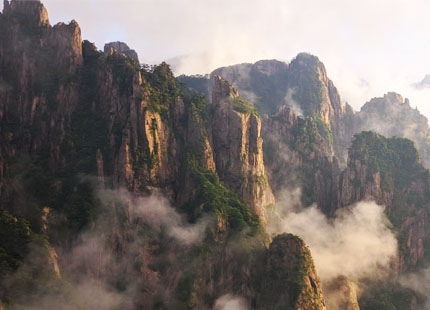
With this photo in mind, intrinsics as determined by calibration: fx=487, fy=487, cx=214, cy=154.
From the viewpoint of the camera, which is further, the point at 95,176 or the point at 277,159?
the point at 277,159

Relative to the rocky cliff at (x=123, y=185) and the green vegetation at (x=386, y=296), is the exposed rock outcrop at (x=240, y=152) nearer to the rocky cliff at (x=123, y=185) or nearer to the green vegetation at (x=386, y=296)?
the rocky cliff at (x=123, y=185)

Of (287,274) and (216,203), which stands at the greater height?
(216,203)

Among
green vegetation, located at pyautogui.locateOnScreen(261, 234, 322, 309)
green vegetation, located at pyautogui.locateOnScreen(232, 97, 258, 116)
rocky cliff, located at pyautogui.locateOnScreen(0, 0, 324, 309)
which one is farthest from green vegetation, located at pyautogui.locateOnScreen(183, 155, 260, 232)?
green vegetation, located at pyautogui.locateOnScreen(232, 97, 258, 116)

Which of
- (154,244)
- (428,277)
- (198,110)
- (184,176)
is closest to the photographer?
(154,244)

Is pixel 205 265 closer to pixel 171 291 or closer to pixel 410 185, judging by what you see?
pixel 171 291

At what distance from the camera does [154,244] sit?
12150 cm

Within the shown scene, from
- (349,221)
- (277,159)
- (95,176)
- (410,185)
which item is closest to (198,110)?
(95,176)

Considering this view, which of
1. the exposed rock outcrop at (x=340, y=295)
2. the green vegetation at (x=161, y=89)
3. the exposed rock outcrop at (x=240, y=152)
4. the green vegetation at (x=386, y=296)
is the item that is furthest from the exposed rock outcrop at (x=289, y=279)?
the green vegetation at (x=161, y=89)

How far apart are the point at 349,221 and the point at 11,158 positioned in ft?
369

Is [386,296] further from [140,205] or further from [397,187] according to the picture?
[140,205]

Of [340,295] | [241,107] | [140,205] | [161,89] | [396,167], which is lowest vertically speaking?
[340,295]

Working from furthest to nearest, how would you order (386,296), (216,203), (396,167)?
(396,167) < (386,296) < (216,203)

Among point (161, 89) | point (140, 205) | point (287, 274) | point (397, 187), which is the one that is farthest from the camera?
point (397, 187)

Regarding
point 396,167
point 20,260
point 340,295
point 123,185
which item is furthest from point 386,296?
point 20,260
